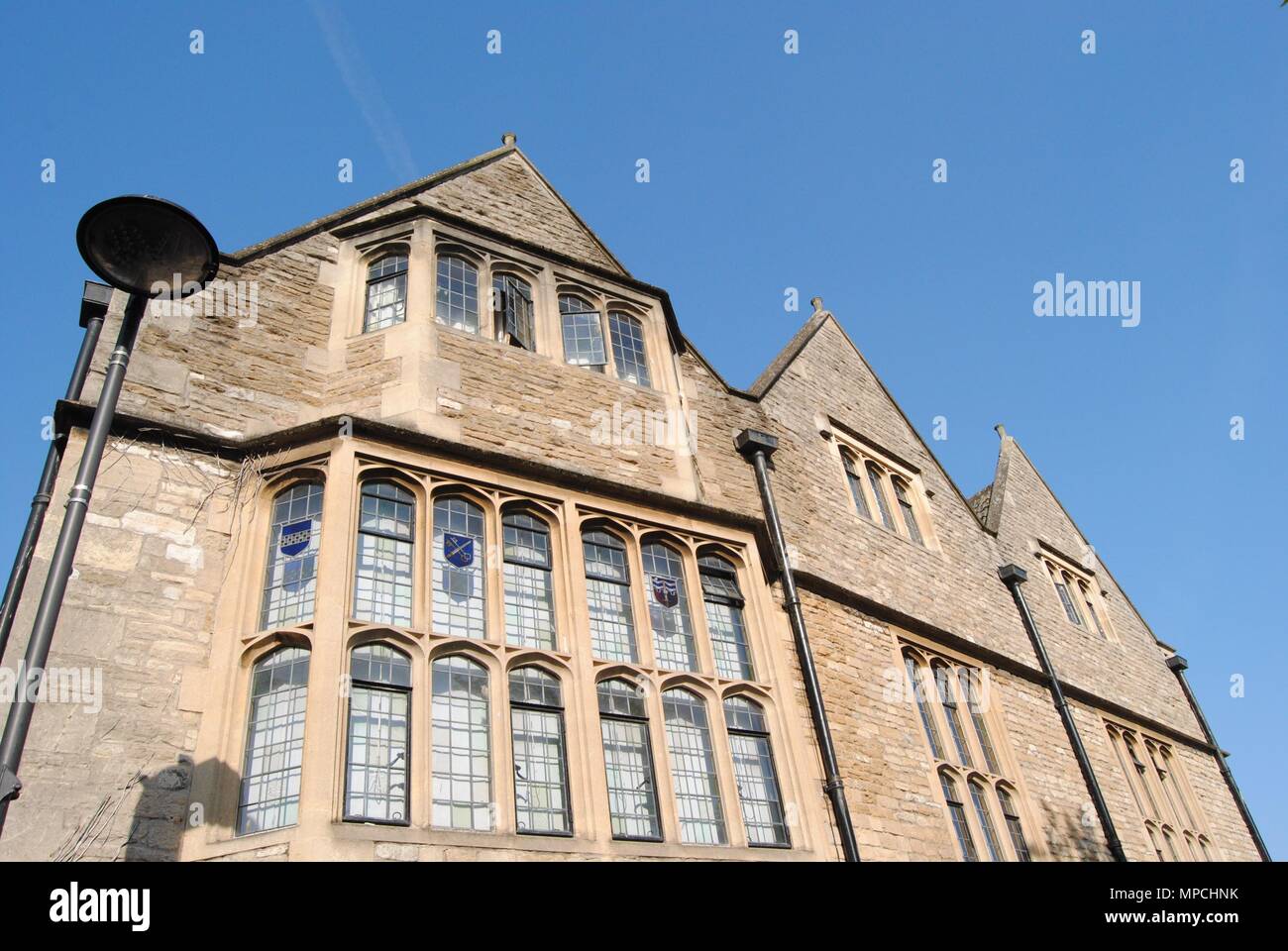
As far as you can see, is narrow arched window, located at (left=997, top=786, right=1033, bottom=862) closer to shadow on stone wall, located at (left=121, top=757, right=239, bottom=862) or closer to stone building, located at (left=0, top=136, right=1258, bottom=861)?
stone building, located at (left=0, top=136, right=1258, bottom=861)

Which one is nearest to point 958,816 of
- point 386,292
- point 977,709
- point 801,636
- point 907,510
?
point 977,709

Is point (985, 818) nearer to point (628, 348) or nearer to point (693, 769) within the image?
point (693, 769)

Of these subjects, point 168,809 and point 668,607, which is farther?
point 668,607

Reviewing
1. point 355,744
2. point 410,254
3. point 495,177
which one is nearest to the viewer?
point 355,744

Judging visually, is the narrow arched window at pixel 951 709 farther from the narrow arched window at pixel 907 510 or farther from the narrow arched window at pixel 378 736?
the narrow arched window at pixel 378 736

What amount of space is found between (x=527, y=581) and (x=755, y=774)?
253cm

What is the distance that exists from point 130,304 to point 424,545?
9.53ft

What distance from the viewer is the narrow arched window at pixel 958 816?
10.7 metres

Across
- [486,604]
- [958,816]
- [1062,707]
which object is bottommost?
[958,816]

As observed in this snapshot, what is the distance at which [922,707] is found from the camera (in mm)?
11648

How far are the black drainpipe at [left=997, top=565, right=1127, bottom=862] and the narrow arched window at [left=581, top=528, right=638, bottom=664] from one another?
303 inches
